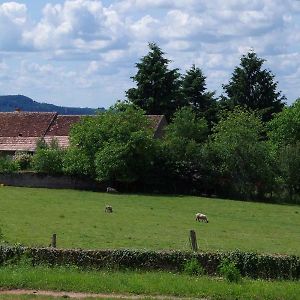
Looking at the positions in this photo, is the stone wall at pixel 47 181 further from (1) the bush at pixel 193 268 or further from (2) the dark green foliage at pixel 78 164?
(1) the bush at pixel 193 268

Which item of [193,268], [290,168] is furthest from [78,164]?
[193,268]

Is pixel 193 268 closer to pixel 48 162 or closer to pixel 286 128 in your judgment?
pixel 48 162

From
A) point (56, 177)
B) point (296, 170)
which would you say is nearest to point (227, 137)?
point (296, 170)

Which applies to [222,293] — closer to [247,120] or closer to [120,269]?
[120,269]

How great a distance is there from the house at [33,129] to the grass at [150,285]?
53488 millimetres

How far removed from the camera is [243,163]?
192 feet

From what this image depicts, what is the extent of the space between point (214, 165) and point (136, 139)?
780cm

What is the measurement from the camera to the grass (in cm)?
1648

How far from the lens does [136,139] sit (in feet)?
190

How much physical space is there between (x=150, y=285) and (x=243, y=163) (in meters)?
42.3

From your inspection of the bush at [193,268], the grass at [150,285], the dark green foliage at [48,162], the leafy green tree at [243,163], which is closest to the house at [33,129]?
the dark green foliage at [48,162]

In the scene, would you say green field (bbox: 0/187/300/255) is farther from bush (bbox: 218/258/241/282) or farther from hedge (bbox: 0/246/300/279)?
bush (bbox: 218/258/241/282)

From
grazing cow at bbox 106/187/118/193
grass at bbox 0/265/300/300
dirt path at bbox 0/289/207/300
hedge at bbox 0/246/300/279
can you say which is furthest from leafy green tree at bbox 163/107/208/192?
dirt path at bbox 0/289/207/300

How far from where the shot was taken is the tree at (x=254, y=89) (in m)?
84.3
